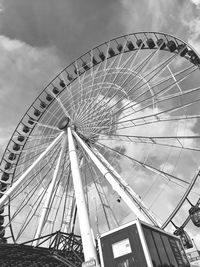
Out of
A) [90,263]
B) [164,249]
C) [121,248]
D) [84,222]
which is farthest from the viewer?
[84,222]

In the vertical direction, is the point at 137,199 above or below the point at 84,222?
above

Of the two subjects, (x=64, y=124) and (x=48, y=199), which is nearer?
(x=48, y=199)

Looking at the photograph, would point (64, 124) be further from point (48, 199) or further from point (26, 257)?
point (26, 257)

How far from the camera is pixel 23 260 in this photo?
20516mm

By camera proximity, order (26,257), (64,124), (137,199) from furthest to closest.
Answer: (64,124) → (26,257) → (137,199)

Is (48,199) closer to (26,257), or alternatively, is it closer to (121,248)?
(26,257)

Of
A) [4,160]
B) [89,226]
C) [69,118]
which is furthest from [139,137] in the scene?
[4,160]

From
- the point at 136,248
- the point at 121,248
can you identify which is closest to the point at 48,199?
the point at 121,248

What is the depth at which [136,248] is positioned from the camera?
10.2 meters

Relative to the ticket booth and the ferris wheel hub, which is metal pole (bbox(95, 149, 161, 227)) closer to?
the ferris wheel hub

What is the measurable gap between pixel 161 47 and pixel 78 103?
8.39 meters

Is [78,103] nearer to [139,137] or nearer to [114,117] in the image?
[114,117]

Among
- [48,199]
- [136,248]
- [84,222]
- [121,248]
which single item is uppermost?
[48,199]

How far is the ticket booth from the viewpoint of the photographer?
9953 mm
